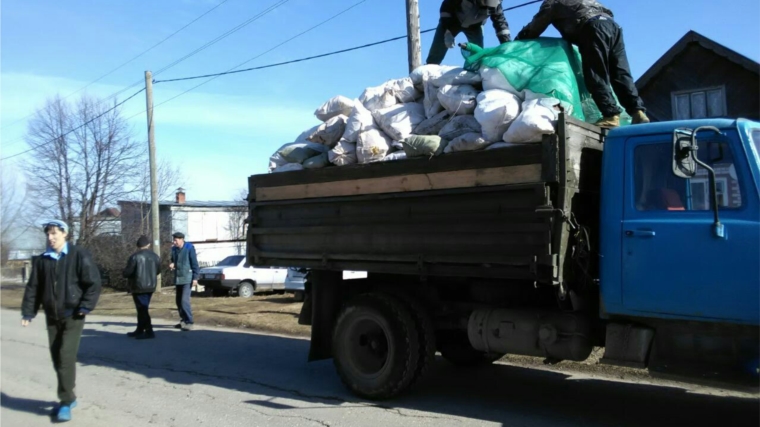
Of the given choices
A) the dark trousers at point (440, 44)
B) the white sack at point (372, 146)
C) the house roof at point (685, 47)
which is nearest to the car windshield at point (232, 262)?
the house roof at point (685, 47)

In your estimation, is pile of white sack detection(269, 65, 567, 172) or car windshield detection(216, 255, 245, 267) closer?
pile of white sack detection(269, 65, 567, 172)

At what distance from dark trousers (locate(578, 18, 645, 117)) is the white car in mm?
14878

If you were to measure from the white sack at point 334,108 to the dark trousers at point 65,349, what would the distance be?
3181 millimetres

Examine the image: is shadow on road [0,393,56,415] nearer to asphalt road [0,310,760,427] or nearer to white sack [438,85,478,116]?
asphalt road [0,310,760,427]

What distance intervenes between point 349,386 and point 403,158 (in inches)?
90.2

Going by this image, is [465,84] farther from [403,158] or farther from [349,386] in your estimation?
[349,386]

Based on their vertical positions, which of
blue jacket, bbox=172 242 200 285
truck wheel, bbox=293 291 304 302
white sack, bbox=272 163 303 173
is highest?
white sack, bbox=272 163 303 173

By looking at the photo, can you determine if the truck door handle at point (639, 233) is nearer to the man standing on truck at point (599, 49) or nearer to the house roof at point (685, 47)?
the man standing on truck at point (599, 49)

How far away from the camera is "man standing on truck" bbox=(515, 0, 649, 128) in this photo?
5.70m

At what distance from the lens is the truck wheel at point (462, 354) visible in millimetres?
6762

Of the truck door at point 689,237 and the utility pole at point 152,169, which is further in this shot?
the utility pole at point 152,169

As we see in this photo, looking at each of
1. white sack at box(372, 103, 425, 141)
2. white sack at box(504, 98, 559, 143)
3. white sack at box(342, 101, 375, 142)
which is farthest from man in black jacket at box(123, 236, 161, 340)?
white sack at box(504, 98, 559, 143)

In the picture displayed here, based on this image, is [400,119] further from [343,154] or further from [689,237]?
[689,237]

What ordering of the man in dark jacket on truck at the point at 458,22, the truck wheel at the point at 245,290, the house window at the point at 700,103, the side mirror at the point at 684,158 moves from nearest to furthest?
the side mirror at the point at 684,158, the man in dark jacket on truck at the point at 458,22, the house window at the point at 700,103, the truck wheel at the point at 245,290
